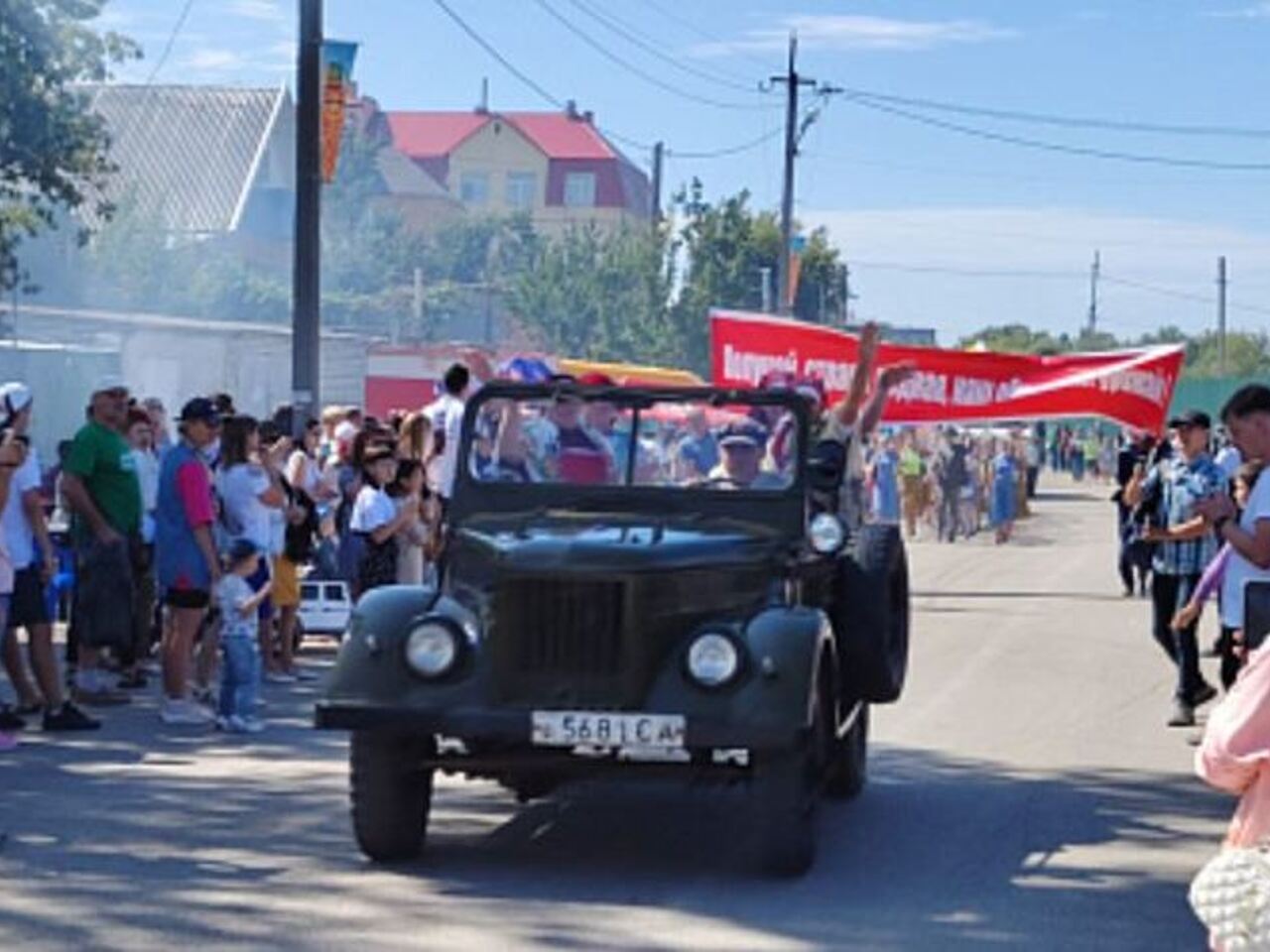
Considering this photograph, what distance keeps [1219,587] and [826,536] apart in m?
→ 2.83

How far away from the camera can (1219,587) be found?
12.3m

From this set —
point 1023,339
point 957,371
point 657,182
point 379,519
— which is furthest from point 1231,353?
point 379,519

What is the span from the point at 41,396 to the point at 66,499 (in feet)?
72.6

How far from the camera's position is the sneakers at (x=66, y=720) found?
13398 millimetres

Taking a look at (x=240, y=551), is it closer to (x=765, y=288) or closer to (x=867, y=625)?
(x=867, y=625)

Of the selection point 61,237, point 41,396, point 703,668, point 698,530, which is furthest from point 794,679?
point 61,237

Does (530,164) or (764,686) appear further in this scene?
(530,164)

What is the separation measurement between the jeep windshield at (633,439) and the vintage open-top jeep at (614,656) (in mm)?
64

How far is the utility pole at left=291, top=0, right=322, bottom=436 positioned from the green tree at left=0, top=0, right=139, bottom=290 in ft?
8.40

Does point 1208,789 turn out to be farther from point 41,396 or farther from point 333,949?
point 41,396

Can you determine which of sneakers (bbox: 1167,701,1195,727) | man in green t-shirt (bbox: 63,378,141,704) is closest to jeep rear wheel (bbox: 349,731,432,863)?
man in green t-shirt (bbox: 63,378,141,704)

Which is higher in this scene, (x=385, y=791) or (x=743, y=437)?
(x=743, y=437)

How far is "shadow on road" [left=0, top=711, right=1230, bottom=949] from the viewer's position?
340 inches

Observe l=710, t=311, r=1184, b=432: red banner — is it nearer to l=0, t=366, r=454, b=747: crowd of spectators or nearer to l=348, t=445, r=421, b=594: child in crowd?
l=0, t=366, r=454, b=747: crowd of spectators
